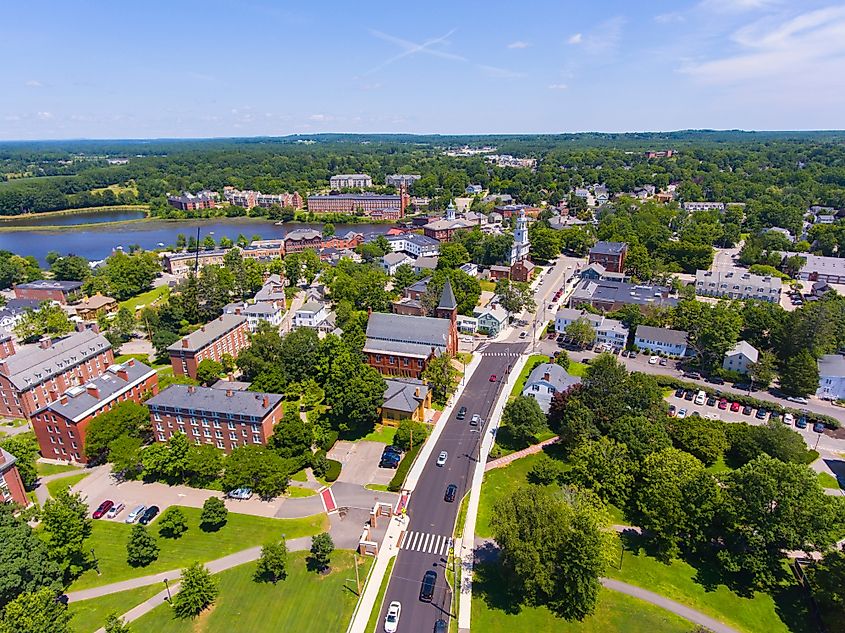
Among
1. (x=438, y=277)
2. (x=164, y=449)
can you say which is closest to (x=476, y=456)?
(x=164, y=449)

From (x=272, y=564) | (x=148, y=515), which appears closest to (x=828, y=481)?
(x=272, y=564)

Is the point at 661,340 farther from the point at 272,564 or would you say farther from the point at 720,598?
the point at 272,564

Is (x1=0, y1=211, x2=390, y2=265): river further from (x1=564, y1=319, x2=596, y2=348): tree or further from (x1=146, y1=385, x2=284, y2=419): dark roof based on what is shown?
(x1=146, y1=385, x2=284, y2=419): dark roof

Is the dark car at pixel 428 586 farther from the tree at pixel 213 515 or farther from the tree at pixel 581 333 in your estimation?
the tree at pixel 581 333

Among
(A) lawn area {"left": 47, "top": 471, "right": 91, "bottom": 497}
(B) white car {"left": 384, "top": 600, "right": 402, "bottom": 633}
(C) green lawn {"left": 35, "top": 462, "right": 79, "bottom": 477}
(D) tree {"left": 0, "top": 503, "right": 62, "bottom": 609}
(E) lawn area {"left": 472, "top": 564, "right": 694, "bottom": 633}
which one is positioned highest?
(D) tree {"left": 0, "top": 503, "right": 62, "bottom": 609}

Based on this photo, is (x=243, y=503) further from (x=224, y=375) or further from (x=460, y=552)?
(x=224, y=375)

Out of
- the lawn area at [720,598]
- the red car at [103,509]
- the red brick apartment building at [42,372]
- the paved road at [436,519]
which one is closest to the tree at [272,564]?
the paved road at [436,519]

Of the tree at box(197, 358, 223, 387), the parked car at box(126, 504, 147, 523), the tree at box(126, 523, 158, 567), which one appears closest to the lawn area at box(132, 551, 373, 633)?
the tree at box(126, 523, 158, 567)
